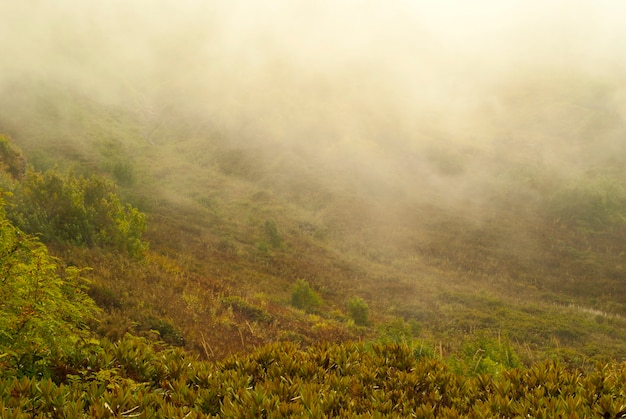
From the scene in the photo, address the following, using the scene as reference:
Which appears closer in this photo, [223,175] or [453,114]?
[223,175]

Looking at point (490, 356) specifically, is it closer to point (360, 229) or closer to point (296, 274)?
point (296, 274)

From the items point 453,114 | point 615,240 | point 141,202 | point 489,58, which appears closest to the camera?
point 141,202

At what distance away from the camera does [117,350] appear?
3.89 m

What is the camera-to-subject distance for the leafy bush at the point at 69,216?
41.0 ft

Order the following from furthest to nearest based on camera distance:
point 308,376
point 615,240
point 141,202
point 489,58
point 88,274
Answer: point 489,58
point 615,240
point 141,202
point 88,274
point 308,376

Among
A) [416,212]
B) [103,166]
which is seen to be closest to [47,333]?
[103,166]

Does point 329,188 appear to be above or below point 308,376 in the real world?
below

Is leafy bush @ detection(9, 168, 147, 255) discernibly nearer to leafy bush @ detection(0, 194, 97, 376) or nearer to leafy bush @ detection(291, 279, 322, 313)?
leafy bush @ detection(291, 279, 322, 313)

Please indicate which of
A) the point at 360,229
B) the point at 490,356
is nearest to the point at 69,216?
the point at 490,356

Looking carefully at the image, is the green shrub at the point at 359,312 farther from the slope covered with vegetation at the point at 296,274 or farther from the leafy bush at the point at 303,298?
the leafy bush at the point at 303,298

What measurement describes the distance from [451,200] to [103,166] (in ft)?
126

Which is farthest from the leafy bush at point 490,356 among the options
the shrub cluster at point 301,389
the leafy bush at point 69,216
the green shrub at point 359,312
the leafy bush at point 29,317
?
the leafy bush at point 69,216

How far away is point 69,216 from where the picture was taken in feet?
44.0

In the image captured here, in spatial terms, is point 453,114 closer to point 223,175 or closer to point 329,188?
point 329,188
